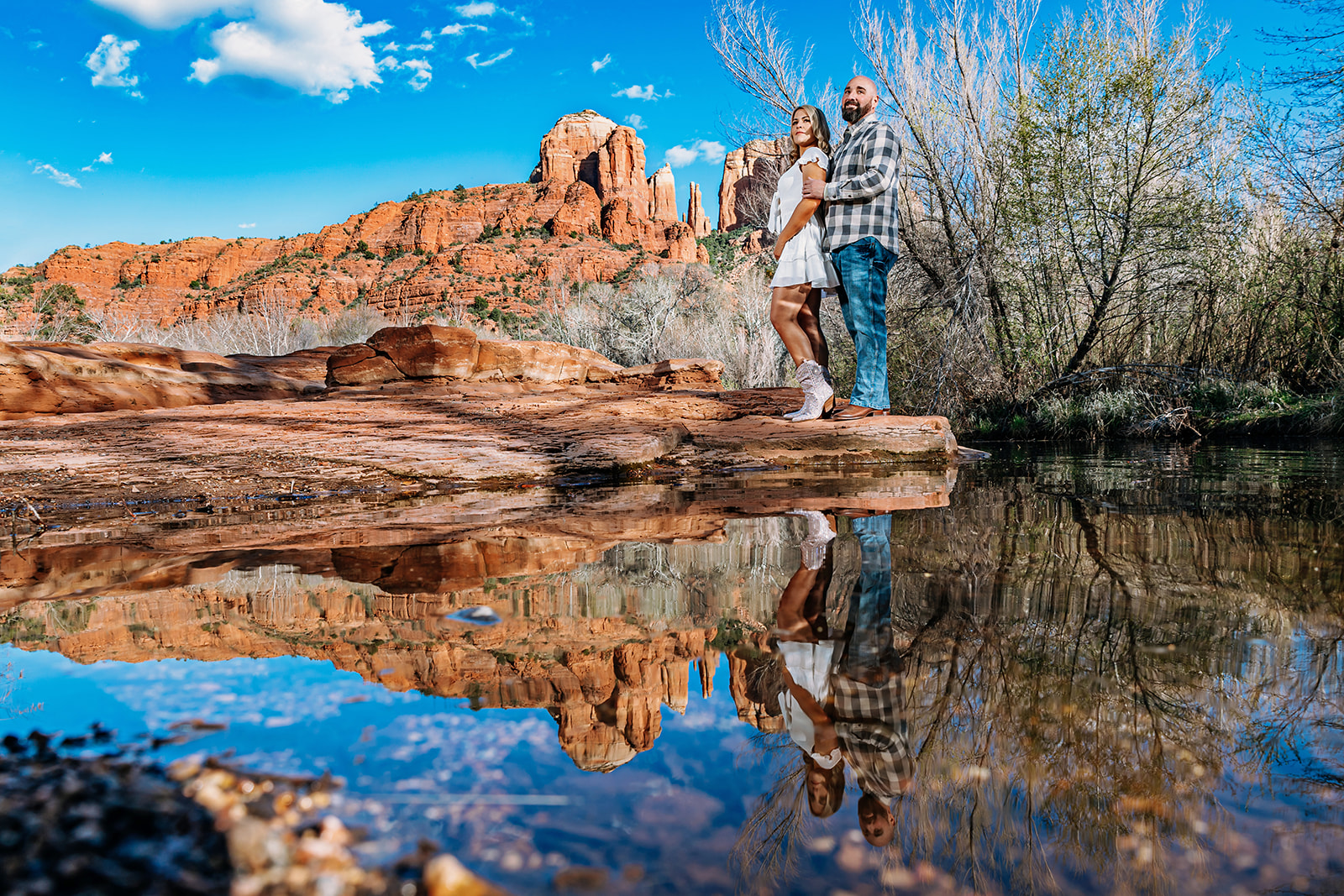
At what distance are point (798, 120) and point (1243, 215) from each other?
6780 millimetres

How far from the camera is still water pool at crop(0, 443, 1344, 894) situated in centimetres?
67

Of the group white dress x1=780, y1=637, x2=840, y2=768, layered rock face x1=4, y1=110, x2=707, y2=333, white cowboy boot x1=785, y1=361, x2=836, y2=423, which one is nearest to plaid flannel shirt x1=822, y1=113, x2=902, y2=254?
white cowboy boot x1=785, y1=361, x2=836, y2=423

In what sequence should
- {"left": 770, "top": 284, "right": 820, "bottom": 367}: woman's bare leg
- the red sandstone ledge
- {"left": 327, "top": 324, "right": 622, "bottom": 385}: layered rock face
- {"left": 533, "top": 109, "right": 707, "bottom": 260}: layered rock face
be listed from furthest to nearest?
{"left": 533, "top": 109, "right": 707, "bottom": 260}: layered rock face < {"left": 327, "top": 324, "right": 622, "bottom": 385}: layered rock face < {"left": 770, "top": 284, "right": 820, "bottom": 367}: woman's bare leg < the red sandstone ledge

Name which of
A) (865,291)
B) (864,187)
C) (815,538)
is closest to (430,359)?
(865,291)

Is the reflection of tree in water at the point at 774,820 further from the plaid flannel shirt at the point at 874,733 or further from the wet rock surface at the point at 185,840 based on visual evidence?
the wet rock surface at the point at 185,840

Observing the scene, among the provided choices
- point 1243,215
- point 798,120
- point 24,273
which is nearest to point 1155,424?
point 1243,215

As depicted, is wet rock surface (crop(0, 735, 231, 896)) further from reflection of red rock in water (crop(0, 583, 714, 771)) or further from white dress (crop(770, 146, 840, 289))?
white dress (crop(770, 146, 840, 289))

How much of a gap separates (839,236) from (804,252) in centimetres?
27

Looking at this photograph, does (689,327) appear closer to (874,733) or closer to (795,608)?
(795,608)

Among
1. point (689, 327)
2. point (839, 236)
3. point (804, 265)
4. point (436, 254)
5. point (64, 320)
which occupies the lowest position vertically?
point (804, 265)

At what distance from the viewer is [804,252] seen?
5184mm

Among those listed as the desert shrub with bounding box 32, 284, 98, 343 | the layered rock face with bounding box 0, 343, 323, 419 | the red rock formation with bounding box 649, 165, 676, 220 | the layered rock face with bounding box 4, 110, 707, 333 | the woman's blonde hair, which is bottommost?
the layered rock face with bounding box 0, 343, 323, 419

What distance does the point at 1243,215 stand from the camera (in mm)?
8445

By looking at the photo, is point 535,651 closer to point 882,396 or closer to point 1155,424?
point 882,396
